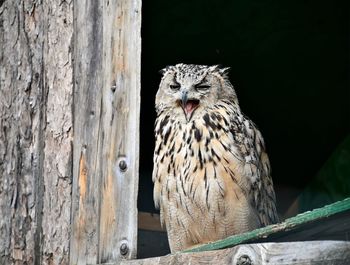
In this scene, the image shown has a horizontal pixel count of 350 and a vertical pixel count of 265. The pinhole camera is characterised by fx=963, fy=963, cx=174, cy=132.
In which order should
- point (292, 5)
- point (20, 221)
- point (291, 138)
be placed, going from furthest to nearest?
1. point (291, 138)
2. point (292, 5)
3. point (20, 221)

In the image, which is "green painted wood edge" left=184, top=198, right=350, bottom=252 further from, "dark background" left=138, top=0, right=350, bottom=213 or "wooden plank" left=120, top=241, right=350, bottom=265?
"dark background" left=138, top=0, right=350, bottom=213

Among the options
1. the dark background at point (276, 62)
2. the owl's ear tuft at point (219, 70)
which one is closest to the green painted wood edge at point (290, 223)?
the owl's ear tuft at point (219, 70)

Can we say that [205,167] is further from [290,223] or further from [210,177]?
[290,223]

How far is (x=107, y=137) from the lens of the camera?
3.68 meters

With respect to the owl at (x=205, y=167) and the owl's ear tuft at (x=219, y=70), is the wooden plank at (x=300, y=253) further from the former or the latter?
the owl's ear tuft at (x=219, y=70)

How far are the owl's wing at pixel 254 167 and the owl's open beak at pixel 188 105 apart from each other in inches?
7.2

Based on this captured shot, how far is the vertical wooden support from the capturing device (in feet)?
11.9

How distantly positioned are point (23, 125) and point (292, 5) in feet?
5.01

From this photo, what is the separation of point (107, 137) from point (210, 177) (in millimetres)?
554

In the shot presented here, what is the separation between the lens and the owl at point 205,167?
404cm

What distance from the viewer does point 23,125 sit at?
13.5ft

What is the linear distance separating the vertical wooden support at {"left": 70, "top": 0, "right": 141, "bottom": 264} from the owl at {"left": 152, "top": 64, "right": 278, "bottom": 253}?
0.49m

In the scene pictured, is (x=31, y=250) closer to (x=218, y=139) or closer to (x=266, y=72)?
(x=218, y=139)

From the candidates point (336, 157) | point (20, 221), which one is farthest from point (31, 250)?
point (336, 157)
